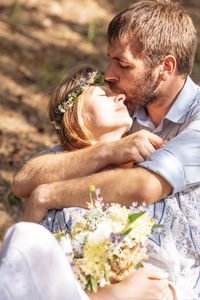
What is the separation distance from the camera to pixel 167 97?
3553mm

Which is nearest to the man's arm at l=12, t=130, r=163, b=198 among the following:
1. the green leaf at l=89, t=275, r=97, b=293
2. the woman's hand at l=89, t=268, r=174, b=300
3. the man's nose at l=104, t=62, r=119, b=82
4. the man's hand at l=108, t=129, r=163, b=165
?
the man's hand at l=108, t=129, r=163, b=165

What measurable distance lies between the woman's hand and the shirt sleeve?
0.57m

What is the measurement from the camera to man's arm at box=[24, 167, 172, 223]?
9.03 ft

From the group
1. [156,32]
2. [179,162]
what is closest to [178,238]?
[179,162]

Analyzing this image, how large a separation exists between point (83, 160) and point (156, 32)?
120cm

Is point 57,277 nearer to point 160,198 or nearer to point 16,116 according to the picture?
point 160,198

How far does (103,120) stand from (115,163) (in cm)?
38

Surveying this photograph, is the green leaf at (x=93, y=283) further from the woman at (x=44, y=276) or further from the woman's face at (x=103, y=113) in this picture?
the woman's face at (x=103, y=113)

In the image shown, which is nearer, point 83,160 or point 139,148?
point 139,148

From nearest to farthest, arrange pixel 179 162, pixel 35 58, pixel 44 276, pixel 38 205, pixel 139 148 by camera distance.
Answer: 1. pixel 44 276
2. pixel 179 162
3. pixel 139 148
4. pixel 38 205
5. pixel 35 58

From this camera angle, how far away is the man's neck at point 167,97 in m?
3.55

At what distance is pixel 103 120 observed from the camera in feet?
10.9

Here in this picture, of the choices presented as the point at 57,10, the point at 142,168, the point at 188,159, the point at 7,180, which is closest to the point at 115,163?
the point at 142,168

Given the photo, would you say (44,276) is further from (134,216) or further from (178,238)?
(178,238)
